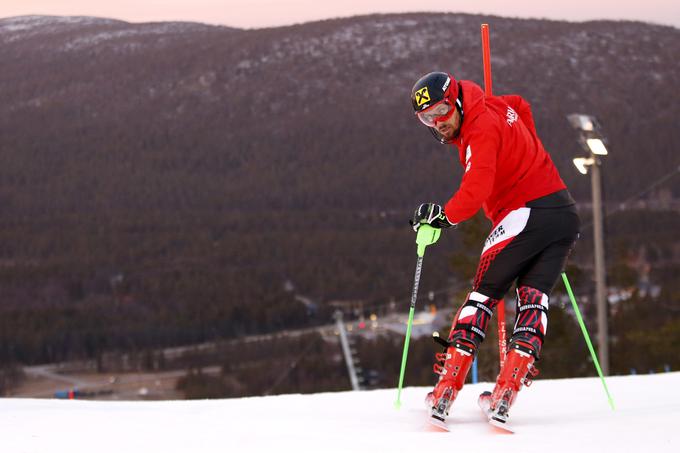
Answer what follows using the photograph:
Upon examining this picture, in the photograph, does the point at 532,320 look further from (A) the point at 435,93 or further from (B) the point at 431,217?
(A) the point at 435,93

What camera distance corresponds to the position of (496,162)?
12.8ft

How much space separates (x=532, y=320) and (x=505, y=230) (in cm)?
39

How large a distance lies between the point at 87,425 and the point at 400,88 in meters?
129

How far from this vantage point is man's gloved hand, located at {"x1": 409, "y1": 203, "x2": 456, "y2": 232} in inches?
148

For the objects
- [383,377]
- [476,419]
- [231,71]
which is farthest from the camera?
[231,71]

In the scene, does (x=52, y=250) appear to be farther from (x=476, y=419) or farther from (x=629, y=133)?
(x=476, y=419)

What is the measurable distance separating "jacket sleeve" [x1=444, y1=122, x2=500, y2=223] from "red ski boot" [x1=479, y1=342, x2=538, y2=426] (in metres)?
0.62

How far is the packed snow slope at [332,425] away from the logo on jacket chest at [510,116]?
1256 mm

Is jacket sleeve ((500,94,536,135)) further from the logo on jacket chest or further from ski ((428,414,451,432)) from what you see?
ski ((428,414,451,432))

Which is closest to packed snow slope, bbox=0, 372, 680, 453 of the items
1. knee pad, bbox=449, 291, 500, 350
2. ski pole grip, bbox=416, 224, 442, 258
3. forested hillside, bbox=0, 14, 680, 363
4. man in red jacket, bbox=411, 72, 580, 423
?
man in red jacket, bbox=411, 72, 580, 423

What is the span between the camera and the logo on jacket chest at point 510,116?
13.1 feet

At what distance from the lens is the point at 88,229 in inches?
3839

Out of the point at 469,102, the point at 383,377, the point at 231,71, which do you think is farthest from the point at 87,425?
the point at 231,71

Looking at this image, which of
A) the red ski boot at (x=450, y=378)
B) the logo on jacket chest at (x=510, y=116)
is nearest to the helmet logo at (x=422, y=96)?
the logo on jacket chest at (x=510, y=116)
